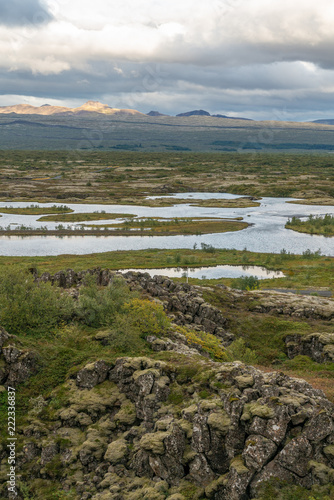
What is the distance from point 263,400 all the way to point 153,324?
502 inches

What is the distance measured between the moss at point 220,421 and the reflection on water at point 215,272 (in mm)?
55749

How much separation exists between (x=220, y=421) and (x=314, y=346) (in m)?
19.5

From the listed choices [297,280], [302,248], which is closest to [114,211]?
[302,248]

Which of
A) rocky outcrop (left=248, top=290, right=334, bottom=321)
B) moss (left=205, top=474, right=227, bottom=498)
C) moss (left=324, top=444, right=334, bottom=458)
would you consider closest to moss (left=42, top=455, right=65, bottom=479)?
moss (left=205, top=474, right=227, bottom=498)

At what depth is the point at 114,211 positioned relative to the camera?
143 metres

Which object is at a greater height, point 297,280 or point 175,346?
point 175,346

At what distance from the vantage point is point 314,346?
119 ft

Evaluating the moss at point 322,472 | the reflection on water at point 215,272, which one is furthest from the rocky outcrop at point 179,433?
the reflection on water at point 215,272

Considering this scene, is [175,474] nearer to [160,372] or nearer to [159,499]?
[159,499]

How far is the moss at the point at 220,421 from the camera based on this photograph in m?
19.2

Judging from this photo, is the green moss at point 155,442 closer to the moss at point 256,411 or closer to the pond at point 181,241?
the moss at point 256,411

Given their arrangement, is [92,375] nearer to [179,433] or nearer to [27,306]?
[179,433]

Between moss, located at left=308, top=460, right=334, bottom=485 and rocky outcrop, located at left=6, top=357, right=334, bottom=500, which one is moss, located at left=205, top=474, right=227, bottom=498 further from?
moss, located at left=308, top=460, right=334, bottom=485

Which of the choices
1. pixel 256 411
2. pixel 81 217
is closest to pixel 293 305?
pixel 256 411
